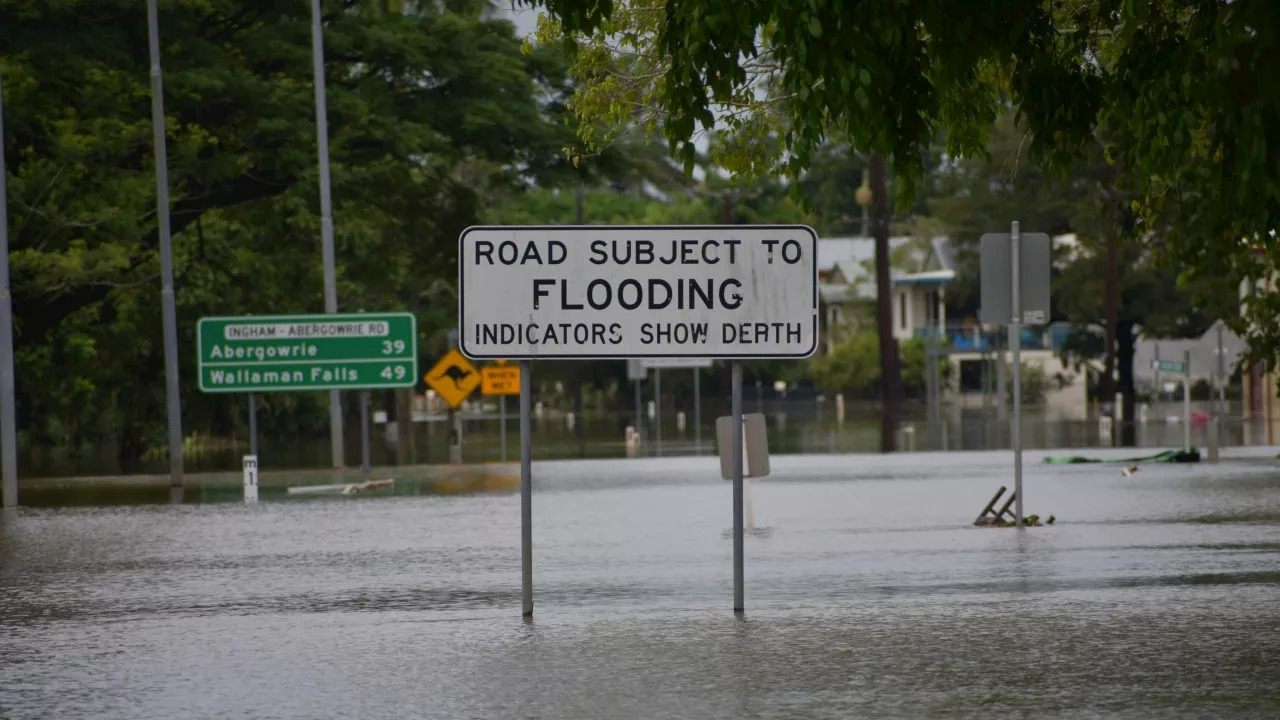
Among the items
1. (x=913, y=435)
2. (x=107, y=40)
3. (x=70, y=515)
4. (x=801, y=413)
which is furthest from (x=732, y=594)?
(x=801, y=413)

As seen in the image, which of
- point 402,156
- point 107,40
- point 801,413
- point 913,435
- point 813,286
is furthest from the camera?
point 801,413

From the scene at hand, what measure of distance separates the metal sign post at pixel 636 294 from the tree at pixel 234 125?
80.4ft

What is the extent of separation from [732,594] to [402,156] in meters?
28.1

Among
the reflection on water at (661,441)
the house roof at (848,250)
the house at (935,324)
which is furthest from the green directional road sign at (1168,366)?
the house roof at (848,250)

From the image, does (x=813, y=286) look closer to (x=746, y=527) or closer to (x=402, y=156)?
(x=746, y=527)

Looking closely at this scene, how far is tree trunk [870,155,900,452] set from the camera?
2132 inches

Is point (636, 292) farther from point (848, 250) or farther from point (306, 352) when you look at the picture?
point (848, 250)

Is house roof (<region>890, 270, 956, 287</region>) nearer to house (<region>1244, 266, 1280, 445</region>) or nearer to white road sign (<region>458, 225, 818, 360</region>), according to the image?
house (<region>1244, 266, 1280, 445</region>)

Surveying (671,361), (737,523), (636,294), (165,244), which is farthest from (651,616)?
(671,361)

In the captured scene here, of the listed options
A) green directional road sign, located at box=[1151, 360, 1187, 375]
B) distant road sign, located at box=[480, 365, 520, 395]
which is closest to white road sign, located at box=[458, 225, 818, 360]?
distant road sign, located at box=[480, 365, 520, 395]

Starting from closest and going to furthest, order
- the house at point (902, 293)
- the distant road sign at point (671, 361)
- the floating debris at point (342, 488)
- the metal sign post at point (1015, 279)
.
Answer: the distant road sign at point (671, 361)
the metal sign post at point (1015, 279)
the floating debris at point (342, 488)
the house at point (902, 293)

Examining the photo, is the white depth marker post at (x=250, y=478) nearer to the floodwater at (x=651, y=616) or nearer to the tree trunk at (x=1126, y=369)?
the floodwater at (x=651, y=616)

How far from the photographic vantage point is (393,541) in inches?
804

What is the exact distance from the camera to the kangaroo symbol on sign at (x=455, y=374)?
4269 cm
